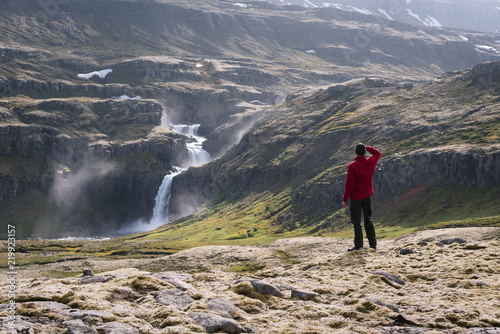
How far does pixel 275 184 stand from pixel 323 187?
122ft

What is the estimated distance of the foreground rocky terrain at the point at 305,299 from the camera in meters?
17.2

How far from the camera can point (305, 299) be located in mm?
22000

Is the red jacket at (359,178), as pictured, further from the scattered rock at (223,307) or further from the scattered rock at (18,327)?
the scattered rock at (18,327)

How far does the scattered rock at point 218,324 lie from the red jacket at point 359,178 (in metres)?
13.9

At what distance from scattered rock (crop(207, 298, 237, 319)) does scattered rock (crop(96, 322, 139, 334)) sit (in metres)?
3.88

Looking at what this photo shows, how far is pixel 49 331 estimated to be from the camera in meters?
15.9

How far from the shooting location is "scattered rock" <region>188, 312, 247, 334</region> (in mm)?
17312

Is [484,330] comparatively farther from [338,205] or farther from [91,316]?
[338,205]

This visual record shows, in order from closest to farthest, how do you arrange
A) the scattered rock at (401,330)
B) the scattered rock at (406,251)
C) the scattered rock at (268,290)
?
the scattered rock at (401,330) < the scattered rock at (268,290) < the scattered rock at (406,251)

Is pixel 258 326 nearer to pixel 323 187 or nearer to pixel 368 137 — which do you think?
pixel 323 187

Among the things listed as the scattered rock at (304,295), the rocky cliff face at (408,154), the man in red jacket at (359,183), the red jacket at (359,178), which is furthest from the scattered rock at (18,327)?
the rocky cliff face at (408,154)

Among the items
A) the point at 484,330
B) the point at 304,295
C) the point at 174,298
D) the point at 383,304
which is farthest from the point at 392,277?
the point at 174,298

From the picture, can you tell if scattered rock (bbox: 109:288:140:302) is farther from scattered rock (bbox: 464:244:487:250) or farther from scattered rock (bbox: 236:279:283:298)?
scattered rock (bbox: 464:244:487:250)

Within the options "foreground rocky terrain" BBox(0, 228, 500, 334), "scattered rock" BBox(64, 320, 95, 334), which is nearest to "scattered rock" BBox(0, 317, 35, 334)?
"foreground rocky terrain" BBox(0, 228, 500, 334)
